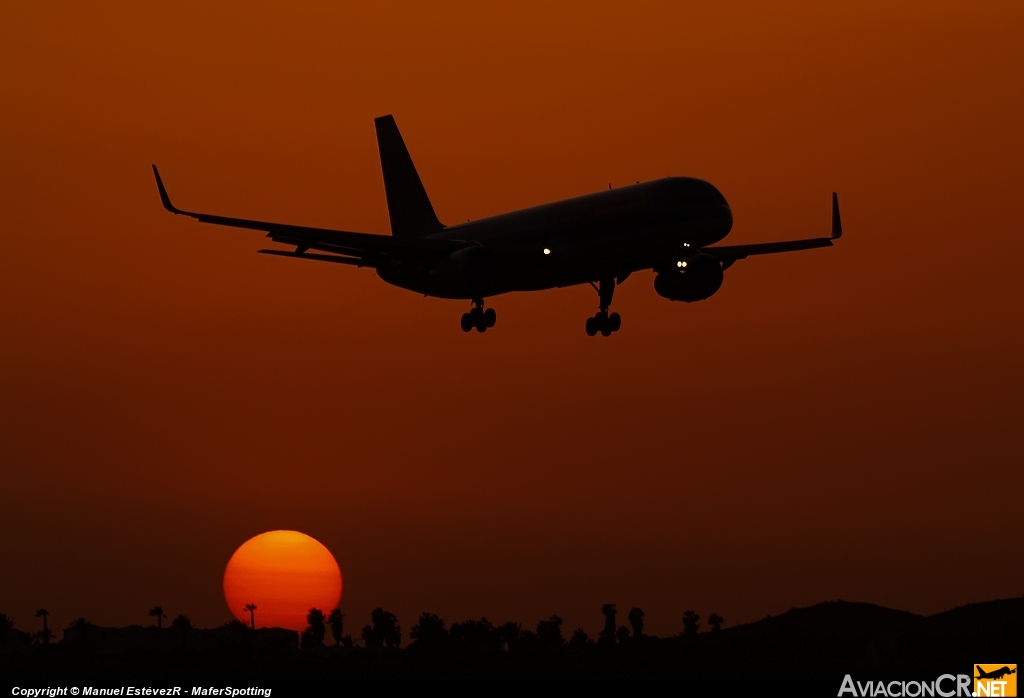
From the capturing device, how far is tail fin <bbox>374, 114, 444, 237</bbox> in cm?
8650

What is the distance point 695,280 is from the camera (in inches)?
2680

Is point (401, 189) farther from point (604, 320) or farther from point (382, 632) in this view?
point (382, 632)

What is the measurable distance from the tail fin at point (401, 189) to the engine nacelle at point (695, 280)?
758 inches

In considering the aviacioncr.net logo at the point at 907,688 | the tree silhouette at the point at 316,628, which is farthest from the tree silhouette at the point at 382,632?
the aviacioncr.net logo at the point at 907,688

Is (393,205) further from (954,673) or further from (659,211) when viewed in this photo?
(954,673)

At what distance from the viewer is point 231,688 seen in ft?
273

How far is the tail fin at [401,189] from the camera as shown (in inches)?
3406

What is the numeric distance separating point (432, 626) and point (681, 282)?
3407 inches

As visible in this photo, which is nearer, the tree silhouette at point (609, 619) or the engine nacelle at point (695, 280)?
the engine nacelle at point (695, 280)

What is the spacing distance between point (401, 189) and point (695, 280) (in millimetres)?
25542

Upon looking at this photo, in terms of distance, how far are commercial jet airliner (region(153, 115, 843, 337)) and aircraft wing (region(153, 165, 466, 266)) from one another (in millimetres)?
41

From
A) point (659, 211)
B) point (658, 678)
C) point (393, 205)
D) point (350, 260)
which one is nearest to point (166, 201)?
point (350, 260)

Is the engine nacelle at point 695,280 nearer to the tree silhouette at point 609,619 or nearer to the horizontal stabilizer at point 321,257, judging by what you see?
the horizontal stabilizer at point 321,257

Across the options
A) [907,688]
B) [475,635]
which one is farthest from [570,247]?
[475,635]
